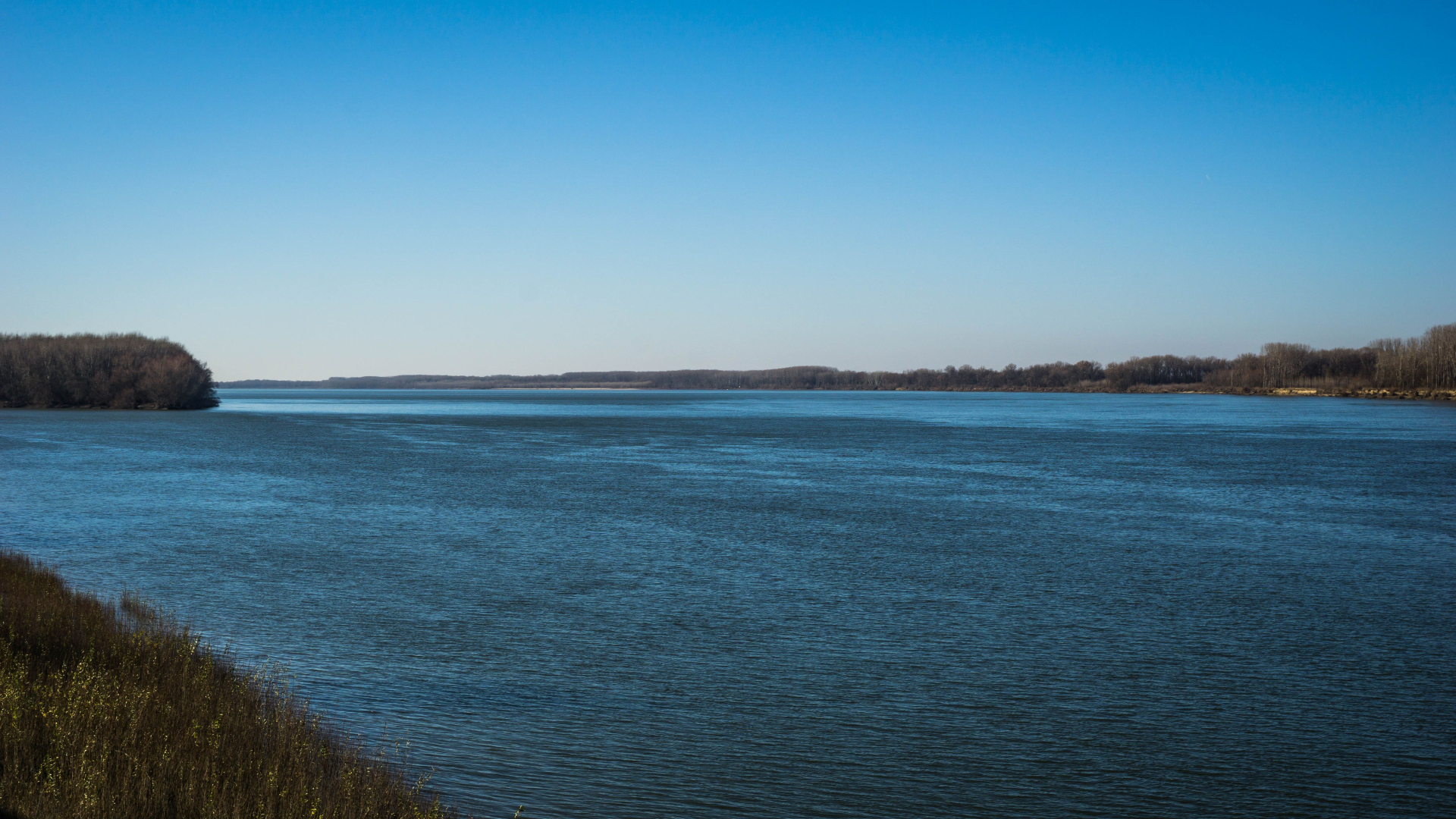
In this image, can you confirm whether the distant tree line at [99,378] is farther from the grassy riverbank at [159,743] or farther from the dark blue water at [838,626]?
the grassy riverbank at [159,743]

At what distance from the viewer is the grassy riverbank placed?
627 cm

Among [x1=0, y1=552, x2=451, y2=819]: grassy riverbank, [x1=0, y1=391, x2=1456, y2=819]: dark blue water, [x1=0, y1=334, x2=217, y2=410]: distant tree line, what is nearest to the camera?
[x1=0, y1=552, x2=451, y2=819]: grassy riverbank

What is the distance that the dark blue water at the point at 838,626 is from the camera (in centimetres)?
826

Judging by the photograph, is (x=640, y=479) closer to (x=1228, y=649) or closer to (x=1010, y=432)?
(x=1228, y=649)

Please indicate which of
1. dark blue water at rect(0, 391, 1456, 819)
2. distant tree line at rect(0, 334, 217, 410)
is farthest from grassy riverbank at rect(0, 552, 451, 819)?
distant tree line at rect(0, 334, 217, 410)

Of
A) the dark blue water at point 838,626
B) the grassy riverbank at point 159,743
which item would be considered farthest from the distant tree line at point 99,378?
the grassy riverbank at point 159,743

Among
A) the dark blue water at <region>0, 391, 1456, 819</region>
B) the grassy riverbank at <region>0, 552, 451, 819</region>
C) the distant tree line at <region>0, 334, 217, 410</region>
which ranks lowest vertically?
the dark blue water at <region>0, 391, 1456, 819</region>

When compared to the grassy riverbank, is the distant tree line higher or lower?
higher

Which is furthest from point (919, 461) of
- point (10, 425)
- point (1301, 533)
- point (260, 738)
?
point (10, 425)

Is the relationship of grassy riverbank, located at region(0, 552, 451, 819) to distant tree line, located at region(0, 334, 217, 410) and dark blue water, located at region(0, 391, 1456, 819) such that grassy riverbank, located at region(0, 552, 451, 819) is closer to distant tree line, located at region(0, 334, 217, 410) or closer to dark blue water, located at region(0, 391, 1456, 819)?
dark blue water, located at region(0, 391, 1456, 819)

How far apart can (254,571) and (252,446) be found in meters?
35.9

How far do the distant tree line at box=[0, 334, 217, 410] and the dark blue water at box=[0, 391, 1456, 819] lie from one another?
81613 millimetres

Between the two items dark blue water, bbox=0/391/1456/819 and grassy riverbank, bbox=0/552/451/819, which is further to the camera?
dark blue water, bbox=0/391/1456/819

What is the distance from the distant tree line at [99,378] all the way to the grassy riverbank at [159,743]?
108267 mm
